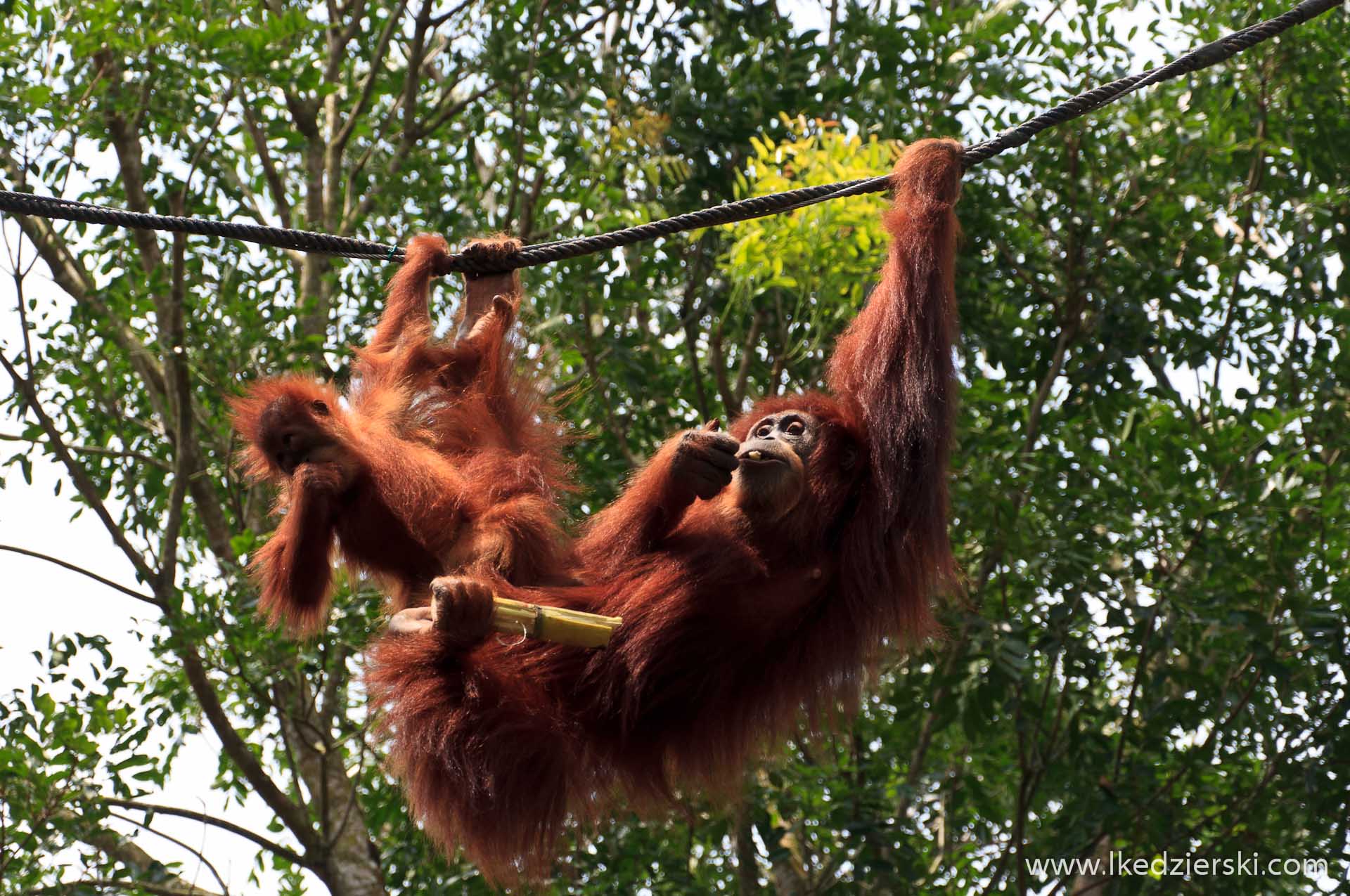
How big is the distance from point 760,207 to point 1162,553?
11.1 ft

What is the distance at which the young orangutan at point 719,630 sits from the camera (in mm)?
3318

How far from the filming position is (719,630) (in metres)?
3.38

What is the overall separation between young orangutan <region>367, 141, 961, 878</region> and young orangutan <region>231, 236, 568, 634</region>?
0.85 feet

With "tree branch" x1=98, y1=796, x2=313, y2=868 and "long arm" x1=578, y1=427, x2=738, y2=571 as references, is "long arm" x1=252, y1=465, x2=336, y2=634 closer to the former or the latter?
"long arm" x1=578, y1=427, x2=738, y2=571

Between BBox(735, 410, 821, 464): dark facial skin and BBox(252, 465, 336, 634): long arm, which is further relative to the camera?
BBox(252, 465, 336, 634): long arm

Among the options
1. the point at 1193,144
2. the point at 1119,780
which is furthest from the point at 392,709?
the point at 1193,144

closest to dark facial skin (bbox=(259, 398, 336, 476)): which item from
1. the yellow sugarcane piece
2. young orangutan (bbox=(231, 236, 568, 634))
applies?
young orangutan (bbox=(231, 236, 568, 634))

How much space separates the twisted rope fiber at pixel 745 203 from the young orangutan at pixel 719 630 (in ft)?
0.83

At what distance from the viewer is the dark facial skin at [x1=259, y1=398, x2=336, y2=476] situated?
364cm

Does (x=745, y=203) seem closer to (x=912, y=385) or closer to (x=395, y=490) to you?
(x=912, y=385)

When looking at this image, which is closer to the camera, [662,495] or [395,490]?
[662,495]

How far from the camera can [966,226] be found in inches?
254

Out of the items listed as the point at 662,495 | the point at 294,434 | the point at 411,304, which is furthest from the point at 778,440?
the point at 411,304

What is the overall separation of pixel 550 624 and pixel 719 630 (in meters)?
0.61
